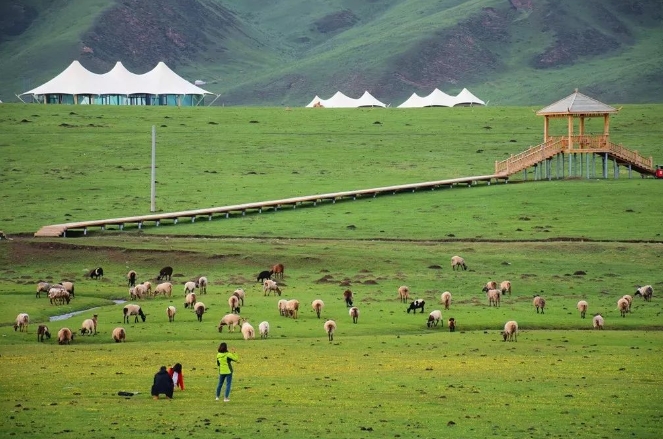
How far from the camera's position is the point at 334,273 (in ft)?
195

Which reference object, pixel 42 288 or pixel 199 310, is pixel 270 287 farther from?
pixel 42 288

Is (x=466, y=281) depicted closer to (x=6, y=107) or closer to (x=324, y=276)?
(x=324, y=276)

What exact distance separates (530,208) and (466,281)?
21.0 metres

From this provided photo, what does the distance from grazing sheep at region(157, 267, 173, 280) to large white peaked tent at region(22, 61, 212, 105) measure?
89325mm

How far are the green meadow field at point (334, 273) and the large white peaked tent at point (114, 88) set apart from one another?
2079 cm

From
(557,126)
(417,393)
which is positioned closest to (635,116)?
(557,126)

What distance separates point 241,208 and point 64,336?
35814 millimetres

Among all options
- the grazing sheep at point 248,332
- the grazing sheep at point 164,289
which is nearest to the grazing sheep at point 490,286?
the grazing sheep at point 164,289

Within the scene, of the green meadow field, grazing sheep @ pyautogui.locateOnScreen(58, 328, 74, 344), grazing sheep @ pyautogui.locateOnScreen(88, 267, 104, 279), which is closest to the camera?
the green meadow field

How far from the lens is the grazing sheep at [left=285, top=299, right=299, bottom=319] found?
47.3 m

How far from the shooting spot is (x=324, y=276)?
58406 mm

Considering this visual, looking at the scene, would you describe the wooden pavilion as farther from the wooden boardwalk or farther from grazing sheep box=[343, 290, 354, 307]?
grazing sheep box=[343, 290, 354, 307]

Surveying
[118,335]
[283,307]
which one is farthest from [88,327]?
[283,307]

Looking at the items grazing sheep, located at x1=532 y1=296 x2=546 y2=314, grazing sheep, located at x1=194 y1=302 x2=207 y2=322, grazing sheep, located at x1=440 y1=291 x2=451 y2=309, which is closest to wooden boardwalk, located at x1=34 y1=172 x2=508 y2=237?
grazing sheep, located at x1=194 y1=302 x2=207 y2=322
